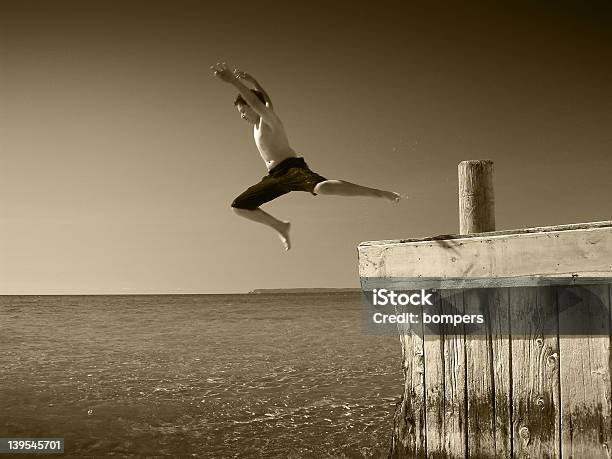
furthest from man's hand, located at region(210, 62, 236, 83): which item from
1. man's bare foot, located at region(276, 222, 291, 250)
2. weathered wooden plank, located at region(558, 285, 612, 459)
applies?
weathered wooden plank, located at region(558, 285, 612, 459)

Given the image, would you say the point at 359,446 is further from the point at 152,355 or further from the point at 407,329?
the point at 152,355

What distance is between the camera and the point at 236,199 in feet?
16.0

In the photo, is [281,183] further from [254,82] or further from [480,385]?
[480,385]

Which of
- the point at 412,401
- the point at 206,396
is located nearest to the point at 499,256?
the point at 412,401

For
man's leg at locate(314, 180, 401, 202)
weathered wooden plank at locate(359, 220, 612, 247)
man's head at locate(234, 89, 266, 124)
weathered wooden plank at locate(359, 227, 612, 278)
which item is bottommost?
weathered wooden plank at locate(359, 227, 612, 278)

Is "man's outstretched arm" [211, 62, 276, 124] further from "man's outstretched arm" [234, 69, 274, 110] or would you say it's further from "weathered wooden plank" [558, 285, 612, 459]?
"weathered wooden plank" [558, 285, 612, 459]

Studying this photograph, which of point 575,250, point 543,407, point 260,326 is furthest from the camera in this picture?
point 260,326

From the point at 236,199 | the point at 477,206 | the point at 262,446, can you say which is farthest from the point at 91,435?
the point at 477,206

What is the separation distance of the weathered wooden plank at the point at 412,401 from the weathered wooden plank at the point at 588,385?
3.50 ft

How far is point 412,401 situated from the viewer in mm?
4422

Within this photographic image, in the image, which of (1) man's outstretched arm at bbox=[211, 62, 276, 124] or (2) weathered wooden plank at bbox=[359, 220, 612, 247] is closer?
(2) weathered wooden plank at bbox=[359, 220, 612, 247]

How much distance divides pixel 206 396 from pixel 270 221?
755 cm

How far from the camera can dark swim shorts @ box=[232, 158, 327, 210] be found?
15.5 feet

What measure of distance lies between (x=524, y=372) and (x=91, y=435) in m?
7.43
